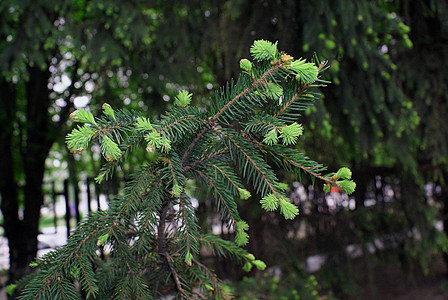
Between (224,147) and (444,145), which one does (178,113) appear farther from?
(444,145)

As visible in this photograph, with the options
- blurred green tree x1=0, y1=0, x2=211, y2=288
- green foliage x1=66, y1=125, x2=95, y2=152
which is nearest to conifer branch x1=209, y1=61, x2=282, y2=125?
green foliage x1=66, y1=125, x2=95, y2=152

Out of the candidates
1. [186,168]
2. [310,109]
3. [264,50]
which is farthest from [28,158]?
[264,50]

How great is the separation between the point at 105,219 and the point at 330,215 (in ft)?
13.1

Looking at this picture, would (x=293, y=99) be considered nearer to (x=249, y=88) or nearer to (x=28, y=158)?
(x=249, y=88)

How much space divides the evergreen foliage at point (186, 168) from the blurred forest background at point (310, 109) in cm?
138

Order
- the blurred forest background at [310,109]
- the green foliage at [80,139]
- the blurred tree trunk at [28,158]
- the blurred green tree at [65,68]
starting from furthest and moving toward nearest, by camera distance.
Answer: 1. the blurred tree trunk at [28,158]
2. the blurred green tree at [65,68]
3. the blurred forest background at [310,109]
4. the green foliage at [80,139]

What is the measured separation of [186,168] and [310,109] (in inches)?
65.8

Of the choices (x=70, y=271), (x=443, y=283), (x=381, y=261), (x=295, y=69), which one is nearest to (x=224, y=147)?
(x=295, y=69)

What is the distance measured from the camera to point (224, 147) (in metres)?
1.31

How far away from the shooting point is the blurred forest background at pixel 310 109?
3010mm

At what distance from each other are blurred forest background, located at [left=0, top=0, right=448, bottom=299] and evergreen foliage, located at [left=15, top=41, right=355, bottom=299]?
1.38m

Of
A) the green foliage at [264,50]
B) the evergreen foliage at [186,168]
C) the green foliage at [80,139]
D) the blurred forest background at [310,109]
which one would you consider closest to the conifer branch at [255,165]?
the evergreen foliage at [186,168]

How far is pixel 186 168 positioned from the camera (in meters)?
1.29

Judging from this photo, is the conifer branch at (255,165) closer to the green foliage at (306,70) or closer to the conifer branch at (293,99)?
the conifer branch at (293,99)
